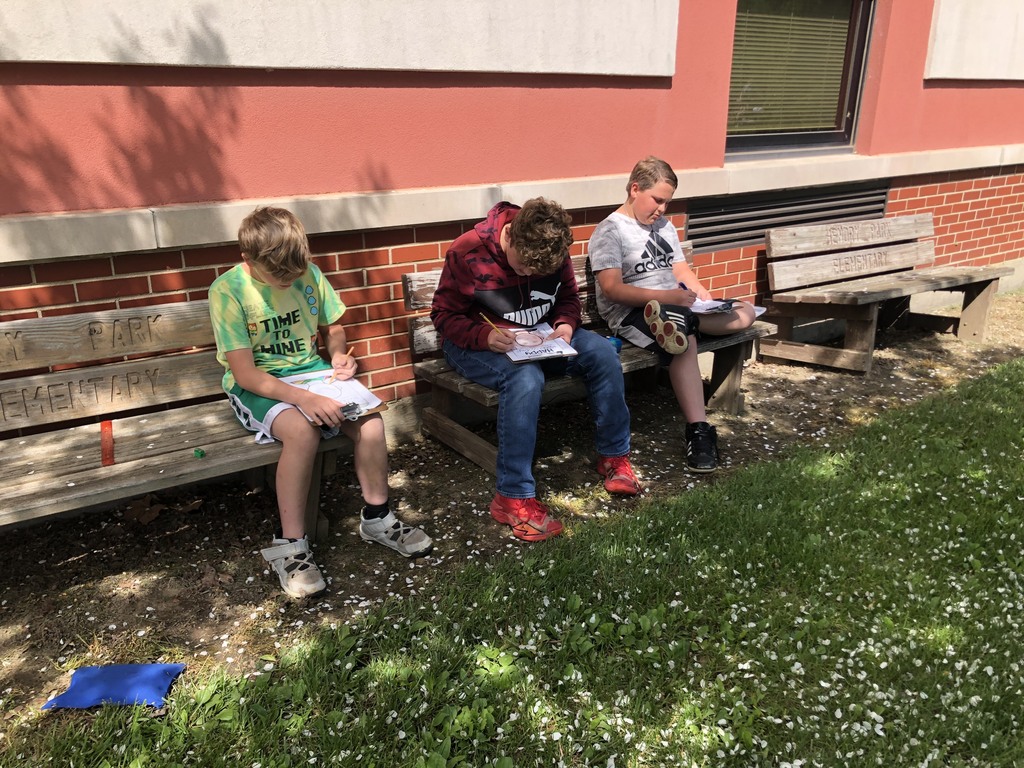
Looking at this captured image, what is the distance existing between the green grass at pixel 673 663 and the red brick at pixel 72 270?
1.67 m

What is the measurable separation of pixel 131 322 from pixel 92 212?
0.45m

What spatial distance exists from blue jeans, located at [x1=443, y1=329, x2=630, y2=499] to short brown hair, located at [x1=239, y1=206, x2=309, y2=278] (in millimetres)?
997

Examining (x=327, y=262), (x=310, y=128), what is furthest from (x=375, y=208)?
(x=310, y=128)

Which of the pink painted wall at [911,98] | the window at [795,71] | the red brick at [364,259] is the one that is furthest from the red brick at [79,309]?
the pink painted wall at [911,98]

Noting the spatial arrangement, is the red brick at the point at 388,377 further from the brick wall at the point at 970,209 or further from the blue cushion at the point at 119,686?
the brick wall at the point at 970,209

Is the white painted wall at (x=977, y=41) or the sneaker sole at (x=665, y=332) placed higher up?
the white painted wall at (x=977, y=41)

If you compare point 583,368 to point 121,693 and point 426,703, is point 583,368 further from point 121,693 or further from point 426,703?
point 121,693

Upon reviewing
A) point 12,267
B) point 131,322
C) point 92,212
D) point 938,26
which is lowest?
point 131,322

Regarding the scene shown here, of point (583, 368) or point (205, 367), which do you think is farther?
point (583, 368)

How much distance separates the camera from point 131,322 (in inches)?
123

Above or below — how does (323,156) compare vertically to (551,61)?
below

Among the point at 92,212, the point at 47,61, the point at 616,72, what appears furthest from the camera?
the point at 616,72

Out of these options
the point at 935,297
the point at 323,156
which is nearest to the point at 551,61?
the point at 323,156

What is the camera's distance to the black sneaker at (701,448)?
3914 mm
